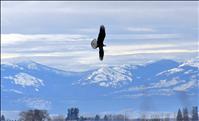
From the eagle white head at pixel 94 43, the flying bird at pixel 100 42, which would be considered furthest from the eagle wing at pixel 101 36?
the eagle white head at pixel 94 43

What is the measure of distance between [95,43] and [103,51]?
2.52ft

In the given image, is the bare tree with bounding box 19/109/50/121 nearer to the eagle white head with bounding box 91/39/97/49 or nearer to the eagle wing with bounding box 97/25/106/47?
the eagle white head with bounding box 91/39/97/49

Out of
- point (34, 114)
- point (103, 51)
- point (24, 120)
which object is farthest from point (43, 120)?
point (103, 51)

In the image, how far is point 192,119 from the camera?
181 m

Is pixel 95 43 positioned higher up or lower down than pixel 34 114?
lower down

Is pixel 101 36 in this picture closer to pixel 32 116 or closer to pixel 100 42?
pixel 100 42

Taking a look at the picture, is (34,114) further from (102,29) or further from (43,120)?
(102,29)

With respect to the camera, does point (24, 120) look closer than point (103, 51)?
No

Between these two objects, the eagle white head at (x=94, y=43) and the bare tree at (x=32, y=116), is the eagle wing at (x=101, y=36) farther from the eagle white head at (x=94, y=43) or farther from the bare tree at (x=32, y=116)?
the bare tree at (x=32, y=116)

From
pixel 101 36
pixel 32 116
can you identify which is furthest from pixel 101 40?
pixel 32 116

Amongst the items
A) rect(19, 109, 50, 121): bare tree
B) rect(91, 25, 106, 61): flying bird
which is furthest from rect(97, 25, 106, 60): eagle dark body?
rect(19, 109, 50, 121): bare tree

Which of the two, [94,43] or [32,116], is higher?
[32,116]

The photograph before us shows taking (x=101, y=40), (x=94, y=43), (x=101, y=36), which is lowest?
(x=94, y=43)

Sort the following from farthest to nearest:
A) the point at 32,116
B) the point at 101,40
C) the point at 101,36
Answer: the point at 32,116 → the point at 101,40 → the point at 101,36
